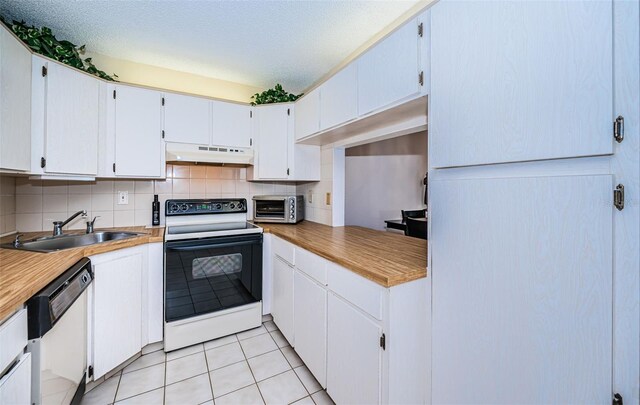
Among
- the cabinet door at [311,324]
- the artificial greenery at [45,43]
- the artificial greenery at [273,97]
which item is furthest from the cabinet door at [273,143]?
the artificial greenery at [45,43]

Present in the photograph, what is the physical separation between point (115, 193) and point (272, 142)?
1.47 metres

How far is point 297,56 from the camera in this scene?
7.79 ft

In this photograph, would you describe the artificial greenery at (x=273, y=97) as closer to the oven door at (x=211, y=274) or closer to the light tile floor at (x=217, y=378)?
the oven door at (x=211, y=274)

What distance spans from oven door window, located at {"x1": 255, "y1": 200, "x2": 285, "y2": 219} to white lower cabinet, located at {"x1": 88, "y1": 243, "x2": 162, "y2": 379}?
98 centimetres

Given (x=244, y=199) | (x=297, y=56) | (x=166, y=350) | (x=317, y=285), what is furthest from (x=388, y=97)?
(x=166, y=350)

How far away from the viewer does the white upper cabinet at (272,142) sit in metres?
2.68

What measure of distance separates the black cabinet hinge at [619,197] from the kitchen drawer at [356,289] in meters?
0.74

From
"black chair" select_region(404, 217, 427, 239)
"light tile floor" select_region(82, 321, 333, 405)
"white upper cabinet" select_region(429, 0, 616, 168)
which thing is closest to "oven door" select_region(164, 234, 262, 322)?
"light tile floor" select_region(82, 321, 333, 405)

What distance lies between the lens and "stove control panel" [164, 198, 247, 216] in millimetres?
2469

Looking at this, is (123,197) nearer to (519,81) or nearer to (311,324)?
(311,324)

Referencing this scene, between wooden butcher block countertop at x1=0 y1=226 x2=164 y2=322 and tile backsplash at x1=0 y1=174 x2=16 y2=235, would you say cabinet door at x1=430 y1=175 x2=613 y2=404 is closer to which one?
wooden butcher block countertop at x1=0 y1=226 x2=164 y2=322

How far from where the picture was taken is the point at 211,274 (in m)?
2.12

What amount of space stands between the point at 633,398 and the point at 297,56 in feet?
8.70

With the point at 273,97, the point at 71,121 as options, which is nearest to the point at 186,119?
the point at 71,121
